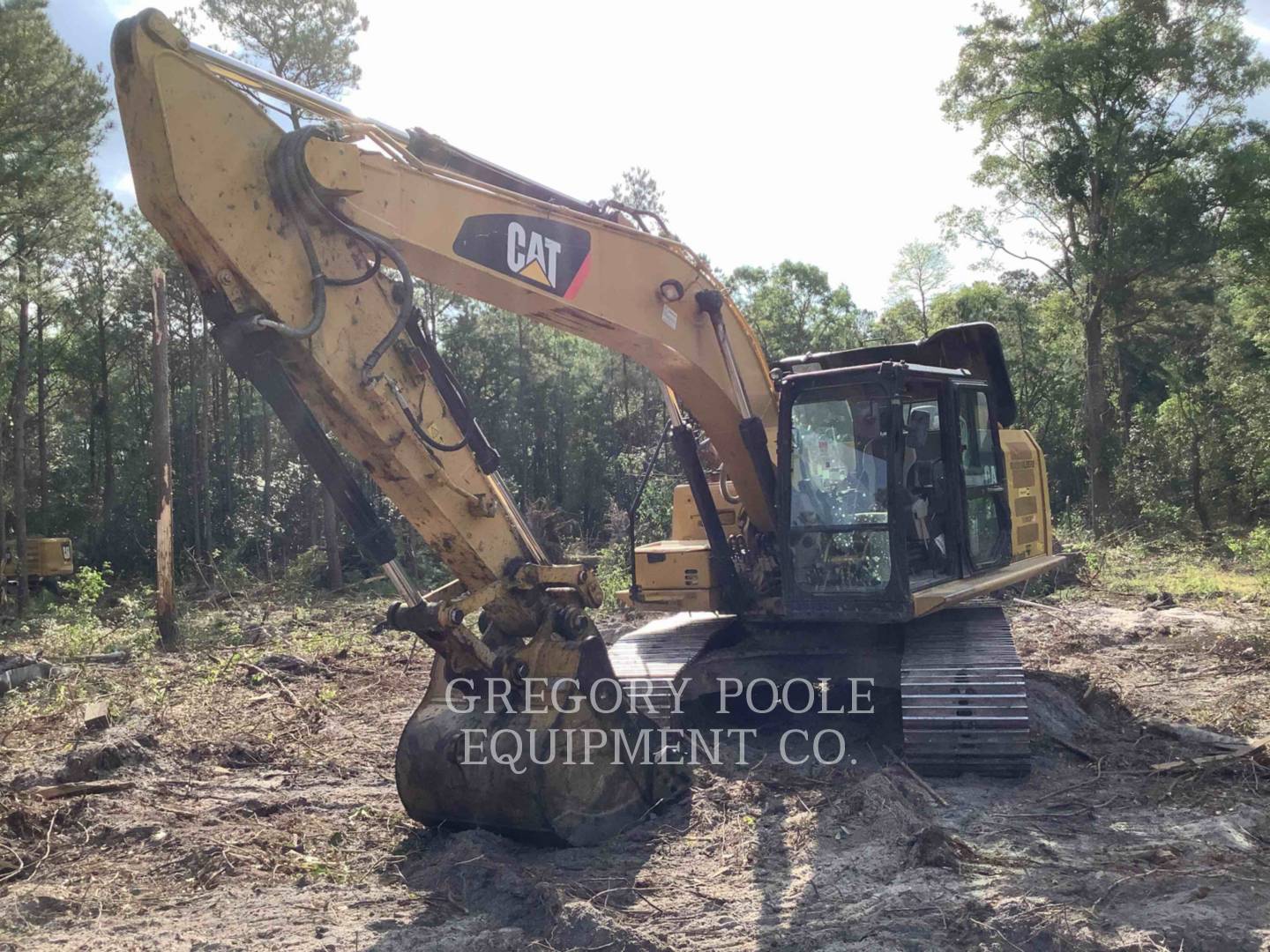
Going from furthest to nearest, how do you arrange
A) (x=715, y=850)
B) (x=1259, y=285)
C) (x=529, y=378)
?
1. (x=529, y=378)
2. (x=1259, y=285)
3. (x=715, y=850)

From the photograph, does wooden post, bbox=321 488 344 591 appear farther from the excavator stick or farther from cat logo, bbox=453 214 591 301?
cat logo, bbox=453 214 591 301

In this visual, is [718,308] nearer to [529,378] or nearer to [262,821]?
[262,821]

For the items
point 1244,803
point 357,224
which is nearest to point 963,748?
point 1244,803

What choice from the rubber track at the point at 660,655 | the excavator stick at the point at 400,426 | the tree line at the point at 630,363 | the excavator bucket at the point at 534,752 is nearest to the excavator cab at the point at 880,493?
the rubber track at the point at 660,655

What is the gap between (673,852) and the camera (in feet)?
15.4

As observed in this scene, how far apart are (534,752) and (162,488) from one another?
783cm

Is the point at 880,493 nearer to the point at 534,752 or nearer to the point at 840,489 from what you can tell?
the point at 840,489

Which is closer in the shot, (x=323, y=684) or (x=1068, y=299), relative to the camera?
(x=323, y=684)

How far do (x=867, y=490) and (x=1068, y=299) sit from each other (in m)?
17.8

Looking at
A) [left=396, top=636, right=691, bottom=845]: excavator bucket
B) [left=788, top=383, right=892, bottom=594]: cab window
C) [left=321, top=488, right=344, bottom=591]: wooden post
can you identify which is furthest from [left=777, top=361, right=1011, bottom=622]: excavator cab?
[left=321, top=488, right=344, bottom=591]: wooden post

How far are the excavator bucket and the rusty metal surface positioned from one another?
1.70 meters

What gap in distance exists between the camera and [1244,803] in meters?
5.14

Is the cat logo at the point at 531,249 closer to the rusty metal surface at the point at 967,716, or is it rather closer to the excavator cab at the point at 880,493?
the excavator cab at the point at 880,493

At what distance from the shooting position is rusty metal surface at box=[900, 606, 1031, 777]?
18.7 feet
